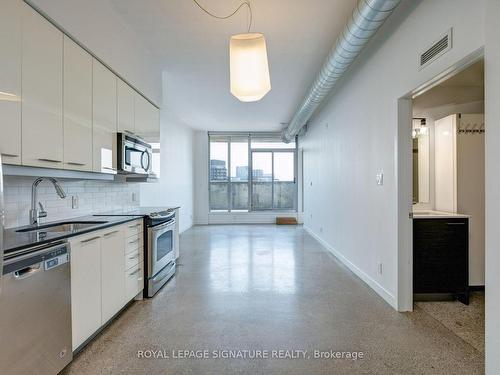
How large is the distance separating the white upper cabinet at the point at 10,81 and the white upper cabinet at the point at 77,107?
17.7 inches

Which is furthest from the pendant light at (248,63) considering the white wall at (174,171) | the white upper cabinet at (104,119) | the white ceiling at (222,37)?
the white wall at (174,171)

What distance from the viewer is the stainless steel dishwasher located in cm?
143

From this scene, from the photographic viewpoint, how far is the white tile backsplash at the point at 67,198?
216 cm

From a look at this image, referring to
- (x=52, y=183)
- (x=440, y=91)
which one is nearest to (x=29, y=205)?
(x=52, y=183)

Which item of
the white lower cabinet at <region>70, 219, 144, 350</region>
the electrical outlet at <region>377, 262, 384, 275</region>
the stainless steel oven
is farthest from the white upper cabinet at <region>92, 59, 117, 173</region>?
the electrical outlet at <region>377, 262, 384, 275</region>

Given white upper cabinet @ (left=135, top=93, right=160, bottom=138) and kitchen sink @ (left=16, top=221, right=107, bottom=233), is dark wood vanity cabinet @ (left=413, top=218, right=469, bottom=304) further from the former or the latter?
white upper cabinet @ (left=135, top=93, right=160, bottom=138)

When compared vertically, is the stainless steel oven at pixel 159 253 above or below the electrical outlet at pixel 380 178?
below

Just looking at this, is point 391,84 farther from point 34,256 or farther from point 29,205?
point 29,205

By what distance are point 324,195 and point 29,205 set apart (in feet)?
15.8

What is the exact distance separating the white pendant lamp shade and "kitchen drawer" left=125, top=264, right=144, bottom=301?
205 cm

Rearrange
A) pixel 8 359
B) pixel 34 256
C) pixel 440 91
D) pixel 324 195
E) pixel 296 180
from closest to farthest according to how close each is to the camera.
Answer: pixel 8 359, pixel 34 256, pixel 440 91, pixel 324 195, pixel 296 180

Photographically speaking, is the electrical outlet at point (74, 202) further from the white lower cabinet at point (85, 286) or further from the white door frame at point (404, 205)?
the white door frame at point (404, 205)

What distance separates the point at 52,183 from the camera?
2521mm

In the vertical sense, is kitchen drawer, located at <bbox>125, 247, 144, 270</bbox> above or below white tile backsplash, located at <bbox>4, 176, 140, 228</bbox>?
below
